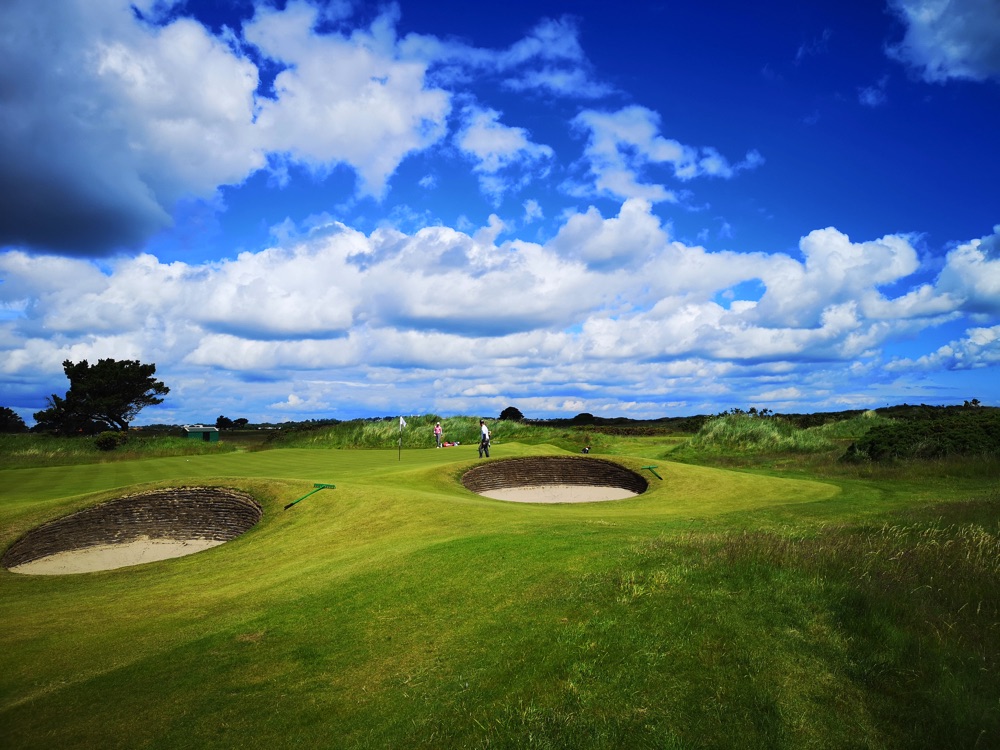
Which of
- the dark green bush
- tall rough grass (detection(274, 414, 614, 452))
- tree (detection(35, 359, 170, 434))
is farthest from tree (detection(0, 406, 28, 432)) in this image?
the dark green bush

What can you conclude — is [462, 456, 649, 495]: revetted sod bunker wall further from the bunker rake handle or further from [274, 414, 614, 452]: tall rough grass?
[274, 414, 614, 452]: tall rough grass

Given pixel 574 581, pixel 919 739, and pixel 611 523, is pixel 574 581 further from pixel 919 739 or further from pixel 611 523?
pixel 611 523

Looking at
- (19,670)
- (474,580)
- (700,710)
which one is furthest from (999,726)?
(19,670)

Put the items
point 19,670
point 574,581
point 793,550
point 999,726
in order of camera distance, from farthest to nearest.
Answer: point 793,550
point 574,581
point 19,670
point 999,726

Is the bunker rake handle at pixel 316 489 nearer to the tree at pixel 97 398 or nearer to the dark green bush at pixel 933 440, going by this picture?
the dark green bush at pixel 933 440

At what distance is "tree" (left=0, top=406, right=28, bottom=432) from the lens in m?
73.7

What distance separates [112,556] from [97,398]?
208 ft

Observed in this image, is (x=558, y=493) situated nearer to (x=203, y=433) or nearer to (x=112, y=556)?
(x=112, y=556)

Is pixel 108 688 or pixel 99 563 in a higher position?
pixel 108 688

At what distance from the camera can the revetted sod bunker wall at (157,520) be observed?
18031mm

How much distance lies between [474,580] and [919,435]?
90.5 feet

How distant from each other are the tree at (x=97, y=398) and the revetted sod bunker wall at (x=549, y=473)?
213 ft

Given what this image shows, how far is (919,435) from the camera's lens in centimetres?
2695

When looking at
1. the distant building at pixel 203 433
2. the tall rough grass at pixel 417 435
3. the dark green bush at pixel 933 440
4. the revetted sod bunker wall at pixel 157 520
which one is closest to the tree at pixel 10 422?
the distant building at pixel 203 433
